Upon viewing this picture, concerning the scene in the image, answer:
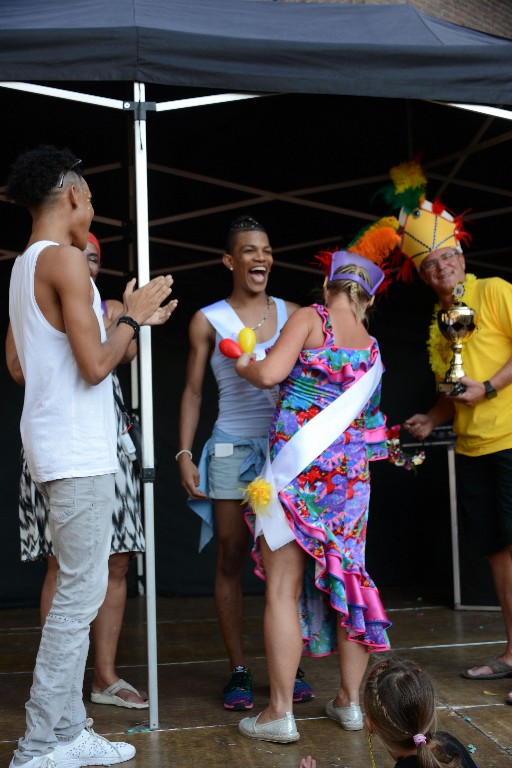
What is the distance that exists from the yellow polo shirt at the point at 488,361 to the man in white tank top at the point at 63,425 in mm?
1559

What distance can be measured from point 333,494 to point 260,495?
0.25 metres

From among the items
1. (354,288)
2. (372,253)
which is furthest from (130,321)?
(372,253)

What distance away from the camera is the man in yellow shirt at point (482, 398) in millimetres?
3545

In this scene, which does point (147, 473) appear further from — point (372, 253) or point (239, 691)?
point (372, 253)

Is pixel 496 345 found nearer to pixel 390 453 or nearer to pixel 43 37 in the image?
pixel 390 453

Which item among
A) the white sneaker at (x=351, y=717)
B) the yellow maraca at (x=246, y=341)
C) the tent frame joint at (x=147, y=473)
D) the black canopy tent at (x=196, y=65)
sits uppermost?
the black canopy tent at (x=196, y=65)

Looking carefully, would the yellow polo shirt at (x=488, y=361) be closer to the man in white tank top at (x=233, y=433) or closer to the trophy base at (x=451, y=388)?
the trophy base at (x=451, y=388)

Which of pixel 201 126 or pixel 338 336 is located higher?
pixel 201 126

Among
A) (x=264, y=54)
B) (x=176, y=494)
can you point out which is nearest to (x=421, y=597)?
(x=176, y=494)

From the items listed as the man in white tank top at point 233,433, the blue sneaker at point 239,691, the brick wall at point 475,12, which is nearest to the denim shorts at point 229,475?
the man in white tank top at point 233,433

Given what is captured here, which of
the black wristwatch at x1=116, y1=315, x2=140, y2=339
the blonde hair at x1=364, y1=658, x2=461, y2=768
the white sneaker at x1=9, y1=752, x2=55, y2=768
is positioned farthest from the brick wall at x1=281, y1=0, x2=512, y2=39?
the blonde hair at x1=364, y1=658, x2=461, y2=768

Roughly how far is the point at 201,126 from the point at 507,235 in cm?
214

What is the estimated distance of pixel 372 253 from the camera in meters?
3.40

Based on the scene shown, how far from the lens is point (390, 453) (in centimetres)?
376
